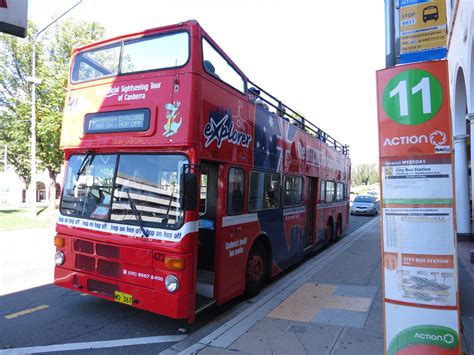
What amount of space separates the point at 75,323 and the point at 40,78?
1876cm

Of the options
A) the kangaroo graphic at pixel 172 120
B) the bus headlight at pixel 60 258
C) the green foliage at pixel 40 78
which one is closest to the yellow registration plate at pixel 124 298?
the bus headlight at pixel 60 258

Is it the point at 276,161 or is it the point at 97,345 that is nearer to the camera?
the point at 97,345

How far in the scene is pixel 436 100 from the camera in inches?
126

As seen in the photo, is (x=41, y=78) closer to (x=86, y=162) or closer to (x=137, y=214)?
(x=86, y=162)

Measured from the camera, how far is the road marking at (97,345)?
13.7 feet

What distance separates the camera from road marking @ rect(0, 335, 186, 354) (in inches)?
165

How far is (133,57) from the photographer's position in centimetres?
518

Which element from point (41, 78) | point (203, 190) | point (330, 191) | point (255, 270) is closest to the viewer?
point (203, 190)

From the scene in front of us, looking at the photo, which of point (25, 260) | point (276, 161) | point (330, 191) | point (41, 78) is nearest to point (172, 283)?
point (276, 161)

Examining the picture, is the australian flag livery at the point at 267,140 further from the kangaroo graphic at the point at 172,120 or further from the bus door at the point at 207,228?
the kangaroo graphic at the point at 172,120

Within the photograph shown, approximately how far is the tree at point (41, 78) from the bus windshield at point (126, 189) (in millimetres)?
15793

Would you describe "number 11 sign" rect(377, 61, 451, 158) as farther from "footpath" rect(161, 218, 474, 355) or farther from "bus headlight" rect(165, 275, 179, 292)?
"bus headlight" rect(165, 275, 179, 292)

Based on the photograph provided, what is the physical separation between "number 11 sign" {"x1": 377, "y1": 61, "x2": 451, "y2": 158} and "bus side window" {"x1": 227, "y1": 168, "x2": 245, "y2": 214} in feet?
8.56

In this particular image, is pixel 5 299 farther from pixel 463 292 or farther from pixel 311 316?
pixel 463 292
